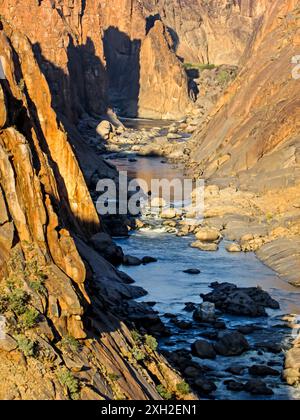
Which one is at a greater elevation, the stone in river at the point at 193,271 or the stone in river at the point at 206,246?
the stone in river at the point at 206,246

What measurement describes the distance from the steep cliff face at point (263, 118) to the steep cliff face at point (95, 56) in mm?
18083

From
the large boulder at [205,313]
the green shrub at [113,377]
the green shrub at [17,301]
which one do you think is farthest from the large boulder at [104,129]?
the green shrub at [17,301]

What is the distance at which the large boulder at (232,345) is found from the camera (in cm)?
3953

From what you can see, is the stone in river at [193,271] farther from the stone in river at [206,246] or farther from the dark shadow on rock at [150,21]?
the dark shadow on rock at [150,21]

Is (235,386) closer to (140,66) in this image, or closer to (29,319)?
(29,319)

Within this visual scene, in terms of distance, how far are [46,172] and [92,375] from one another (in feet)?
38.3

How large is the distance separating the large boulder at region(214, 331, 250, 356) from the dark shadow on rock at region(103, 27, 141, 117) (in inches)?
5037

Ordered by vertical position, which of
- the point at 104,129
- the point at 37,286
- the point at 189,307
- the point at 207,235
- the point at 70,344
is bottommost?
the point at 189,307

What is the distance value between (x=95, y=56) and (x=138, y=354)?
111 metres

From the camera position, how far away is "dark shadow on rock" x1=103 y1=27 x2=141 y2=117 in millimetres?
170125

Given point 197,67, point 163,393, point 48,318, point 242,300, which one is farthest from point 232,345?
point 197,67

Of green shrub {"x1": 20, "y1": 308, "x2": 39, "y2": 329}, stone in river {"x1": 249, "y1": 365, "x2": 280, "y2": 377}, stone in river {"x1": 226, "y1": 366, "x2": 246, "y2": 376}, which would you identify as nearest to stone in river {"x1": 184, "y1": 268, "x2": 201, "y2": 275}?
stone in river {"x1": 226, "y1": 366, "x2": 246, "y2": 376}

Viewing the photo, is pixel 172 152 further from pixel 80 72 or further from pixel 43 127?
pixel 43 127

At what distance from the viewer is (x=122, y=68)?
596 feet
